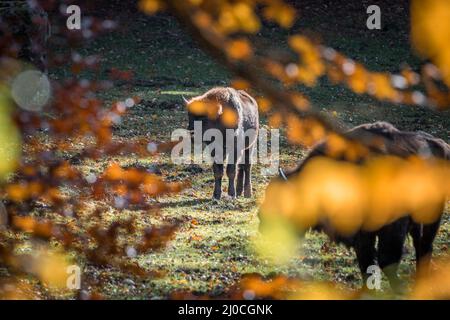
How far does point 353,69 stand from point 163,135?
17.2 meters

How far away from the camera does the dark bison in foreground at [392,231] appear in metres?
8.72

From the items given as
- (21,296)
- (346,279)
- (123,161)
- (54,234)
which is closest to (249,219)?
(346,279)

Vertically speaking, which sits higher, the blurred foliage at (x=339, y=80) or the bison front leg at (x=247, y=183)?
the bison front leg at (x=247, y=183)

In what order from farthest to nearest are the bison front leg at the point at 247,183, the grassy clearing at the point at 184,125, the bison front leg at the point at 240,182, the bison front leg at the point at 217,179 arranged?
the bison front leg at the point at 240,182 → the bison front leg at the point at 247,183 → the bison front leg at the point at 217,179 → the grassy clearing at the point at 184,125

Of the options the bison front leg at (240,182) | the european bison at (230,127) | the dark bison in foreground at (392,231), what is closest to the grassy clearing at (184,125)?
the bison front leg at (240,182)

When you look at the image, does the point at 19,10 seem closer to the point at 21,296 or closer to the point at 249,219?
the point at 21,296

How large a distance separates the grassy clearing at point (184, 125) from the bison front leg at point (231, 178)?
499 mm

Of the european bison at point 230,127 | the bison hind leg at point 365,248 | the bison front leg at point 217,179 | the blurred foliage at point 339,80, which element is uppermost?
the european bison at point 230,127

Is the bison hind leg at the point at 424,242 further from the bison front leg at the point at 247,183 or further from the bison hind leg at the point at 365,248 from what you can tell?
the bison front leg at the point at 247,183

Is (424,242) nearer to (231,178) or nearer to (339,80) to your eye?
(339,80)

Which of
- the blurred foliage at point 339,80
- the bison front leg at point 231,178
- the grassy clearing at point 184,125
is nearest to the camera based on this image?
the blurred foliage at point 339,80

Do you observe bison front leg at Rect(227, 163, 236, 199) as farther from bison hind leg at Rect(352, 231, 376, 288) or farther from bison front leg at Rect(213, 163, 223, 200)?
bison hind leg at Rect(352, 231, 376, 288)

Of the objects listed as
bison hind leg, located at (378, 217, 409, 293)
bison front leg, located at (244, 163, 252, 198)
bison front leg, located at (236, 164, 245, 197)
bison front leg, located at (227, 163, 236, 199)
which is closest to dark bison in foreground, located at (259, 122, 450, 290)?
bison hind leg, located at (378, 217, 409, 293)
